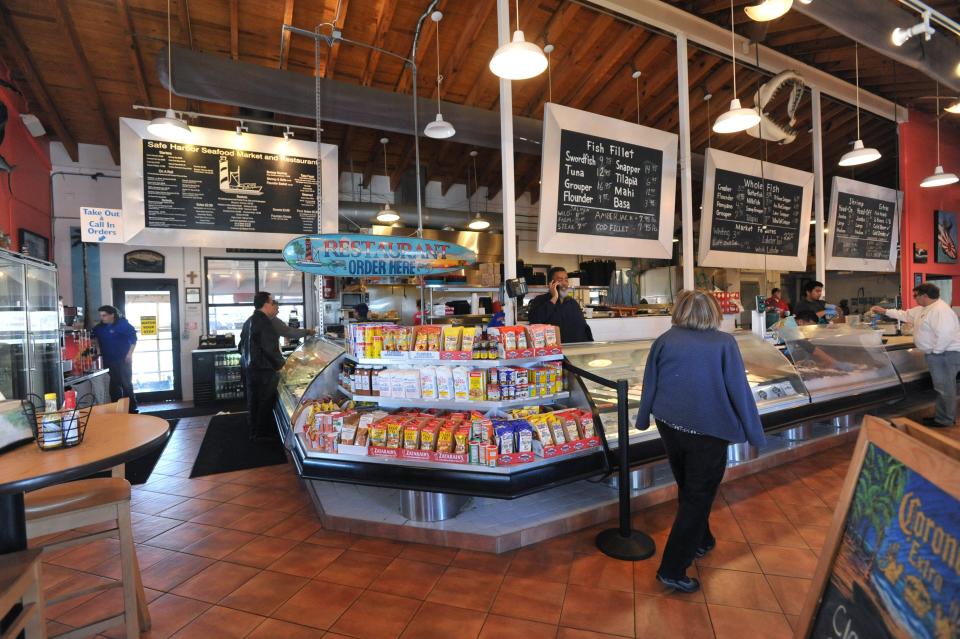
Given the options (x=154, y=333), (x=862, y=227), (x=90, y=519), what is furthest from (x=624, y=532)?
(x=154, y=333)

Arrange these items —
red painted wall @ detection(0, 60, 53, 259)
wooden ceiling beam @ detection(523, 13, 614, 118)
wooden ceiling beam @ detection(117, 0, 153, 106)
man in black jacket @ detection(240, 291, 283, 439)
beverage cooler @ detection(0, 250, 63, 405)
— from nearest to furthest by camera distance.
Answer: beverage cooler @ detection(0, 250, 63, 405) < wooden ceiling beam @ detection(117, 0, 153, 106) < man in black jacket @ detection(240, 291, 283, 439) < red painted wall @ detection(0, 60, 53, 259) < wooden ceiling beam @ detection(523, 13, 614, 118)

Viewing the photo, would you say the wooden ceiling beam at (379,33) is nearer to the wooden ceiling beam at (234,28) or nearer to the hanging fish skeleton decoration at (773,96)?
the wooden ceiling beam at (234,28)

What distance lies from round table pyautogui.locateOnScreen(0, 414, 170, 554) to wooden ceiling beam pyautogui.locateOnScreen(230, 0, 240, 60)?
499cm

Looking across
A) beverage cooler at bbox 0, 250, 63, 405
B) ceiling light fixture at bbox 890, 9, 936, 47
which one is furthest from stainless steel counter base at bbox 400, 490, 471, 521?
ceiling light fixture at bbox 890, 9, 936, 47

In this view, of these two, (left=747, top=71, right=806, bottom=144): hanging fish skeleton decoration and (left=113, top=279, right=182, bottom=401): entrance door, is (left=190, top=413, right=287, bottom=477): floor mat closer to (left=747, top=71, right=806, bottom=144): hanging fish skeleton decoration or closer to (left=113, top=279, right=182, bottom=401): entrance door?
(left=113, top=279, right=182, bottom=401): entrance door

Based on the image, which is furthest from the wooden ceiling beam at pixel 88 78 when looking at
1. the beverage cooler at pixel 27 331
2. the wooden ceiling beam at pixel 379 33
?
the wooden ceiling beam at pixel 379 33

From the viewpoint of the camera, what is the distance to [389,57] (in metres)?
6.24

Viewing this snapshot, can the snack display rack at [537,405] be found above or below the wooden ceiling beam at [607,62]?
below

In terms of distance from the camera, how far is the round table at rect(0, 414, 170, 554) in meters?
1.47

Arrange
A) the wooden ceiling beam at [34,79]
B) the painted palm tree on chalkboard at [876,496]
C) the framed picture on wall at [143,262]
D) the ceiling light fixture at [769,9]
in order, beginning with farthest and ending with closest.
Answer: the framed picture on wall at [143,262] < the wooden ceiling beam at [34,79] < the ceiling light fixture at [769,9] < the painted palm tree on chalkboard at [876,496]

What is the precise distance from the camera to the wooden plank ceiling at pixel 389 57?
529 cm

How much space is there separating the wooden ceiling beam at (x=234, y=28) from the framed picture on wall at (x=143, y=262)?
4284mm

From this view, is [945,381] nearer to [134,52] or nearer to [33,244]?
[134,52]

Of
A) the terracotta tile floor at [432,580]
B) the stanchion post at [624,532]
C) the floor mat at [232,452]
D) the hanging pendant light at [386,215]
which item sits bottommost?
the floor mat at [232,452]
